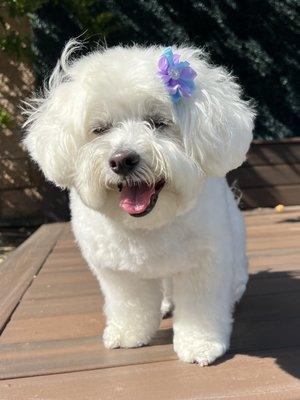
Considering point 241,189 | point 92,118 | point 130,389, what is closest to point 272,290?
point 130,389

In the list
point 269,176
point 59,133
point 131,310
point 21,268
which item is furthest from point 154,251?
point 269,176

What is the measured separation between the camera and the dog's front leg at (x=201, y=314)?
1.88m

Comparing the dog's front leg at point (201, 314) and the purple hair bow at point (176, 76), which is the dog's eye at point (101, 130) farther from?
the dog's front leg at point (201, 314)

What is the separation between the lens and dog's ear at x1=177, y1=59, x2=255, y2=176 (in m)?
1.71

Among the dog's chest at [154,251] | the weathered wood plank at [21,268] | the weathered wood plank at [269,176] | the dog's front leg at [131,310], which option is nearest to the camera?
the dog's chest at [154,251]

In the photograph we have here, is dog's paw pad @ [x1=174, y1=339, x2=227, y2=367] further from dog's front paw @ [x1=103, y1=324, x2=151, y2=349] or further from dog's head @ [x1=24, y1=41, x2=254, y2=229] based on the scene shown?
dog's head @ [x1=24, y1=41, x2=254, y2=229]

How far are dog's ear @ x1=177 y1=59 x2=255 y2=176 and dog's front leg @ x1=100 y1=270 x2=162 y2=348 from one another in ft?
1.66

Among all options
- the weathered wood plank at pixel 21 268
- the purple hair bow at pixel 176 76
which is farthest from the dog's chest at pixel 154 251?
the weathered wood plank at pixel 21 268

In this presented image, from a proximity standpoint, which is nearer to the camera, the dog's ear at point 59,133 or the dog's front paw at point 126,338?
the dog's ear at point 59,133

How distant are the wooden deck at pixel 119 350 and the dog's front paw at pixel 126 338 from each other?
0.03 m

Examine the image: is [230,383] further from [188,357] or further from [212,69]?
[212,69]

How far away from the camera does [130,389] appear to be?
1.72 m

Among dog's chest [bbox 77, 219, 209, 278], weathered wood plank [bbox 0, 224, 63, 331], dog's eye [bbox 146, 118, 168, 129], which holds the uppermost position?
dog's eye [bbox 146, 118, 168, 129]

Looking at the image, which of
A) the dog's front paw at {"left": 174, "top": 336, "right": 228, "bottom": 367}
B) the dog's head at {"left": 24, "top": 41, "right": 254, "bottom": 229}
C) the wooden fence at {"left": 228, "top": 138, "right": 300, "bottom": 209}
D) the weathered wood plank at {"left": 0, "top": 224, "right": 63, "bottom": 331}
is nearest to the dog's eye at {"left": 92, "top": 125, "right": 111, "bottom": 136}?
the dog's head at {"left": 24, "top": 41, "right": 254, "bottom": 229}
